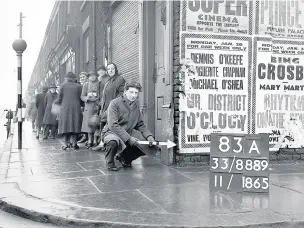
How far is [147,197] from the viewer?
188 inches

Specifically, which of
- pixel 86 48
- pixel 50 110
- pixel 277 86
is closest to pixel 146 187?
pixel 277 86

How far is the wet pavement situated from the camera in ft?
12.9

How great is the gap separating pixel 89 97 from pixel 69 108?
0.56 m

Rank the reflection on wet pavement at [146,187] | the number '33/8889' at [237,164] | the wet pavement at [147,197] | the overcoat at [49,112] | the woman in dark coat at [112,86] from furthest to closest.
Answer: the overcoat at [49,112], the woman in dark coat at [112,86], the number '33/8889' at [237,164], the reflection on wet pavement at [146,187], the wet pavement at [147,197]

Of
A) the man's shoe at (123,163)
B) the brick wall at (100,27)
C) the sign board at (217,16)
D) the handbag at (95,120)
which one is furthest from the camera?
the brick wall at (100,27)

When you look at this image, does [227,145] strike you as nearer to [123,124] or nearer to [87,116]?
[123,124]

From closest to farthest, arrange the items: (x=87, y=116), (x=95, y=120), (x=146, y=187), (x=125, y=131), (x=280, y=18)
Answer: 1. (x=146, y=187)
2. (x=125, y=131)
3. (x=280, y=18)
4. (x=95, y=120)
5. (x=87, y=116)

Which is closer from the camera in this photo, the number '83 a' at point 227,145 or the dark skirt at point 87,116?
the number '83 a' at point 227,145

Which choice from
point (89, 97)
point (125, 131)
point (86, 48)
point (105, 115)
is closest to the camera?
point (125, 131)

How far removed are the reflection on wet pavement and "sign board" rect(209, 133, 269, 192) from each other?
0.16 m

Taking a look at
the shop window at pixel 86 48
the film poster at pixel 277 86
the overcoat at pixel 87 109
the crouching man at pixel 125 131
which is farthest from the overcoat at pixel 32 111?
the film poster at pixel 277 86

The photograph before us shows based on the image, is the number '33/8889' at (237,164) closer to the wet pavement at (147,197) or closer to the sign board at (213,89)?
the wet pavement at (147,197)

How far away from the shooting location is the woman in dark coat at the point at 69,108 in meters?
9.70

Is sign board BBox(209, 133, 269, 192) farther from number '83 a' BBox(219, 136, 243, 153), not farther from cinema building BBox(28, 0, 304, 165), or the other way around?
cinema building BBox(28, 0, 304, 165)
